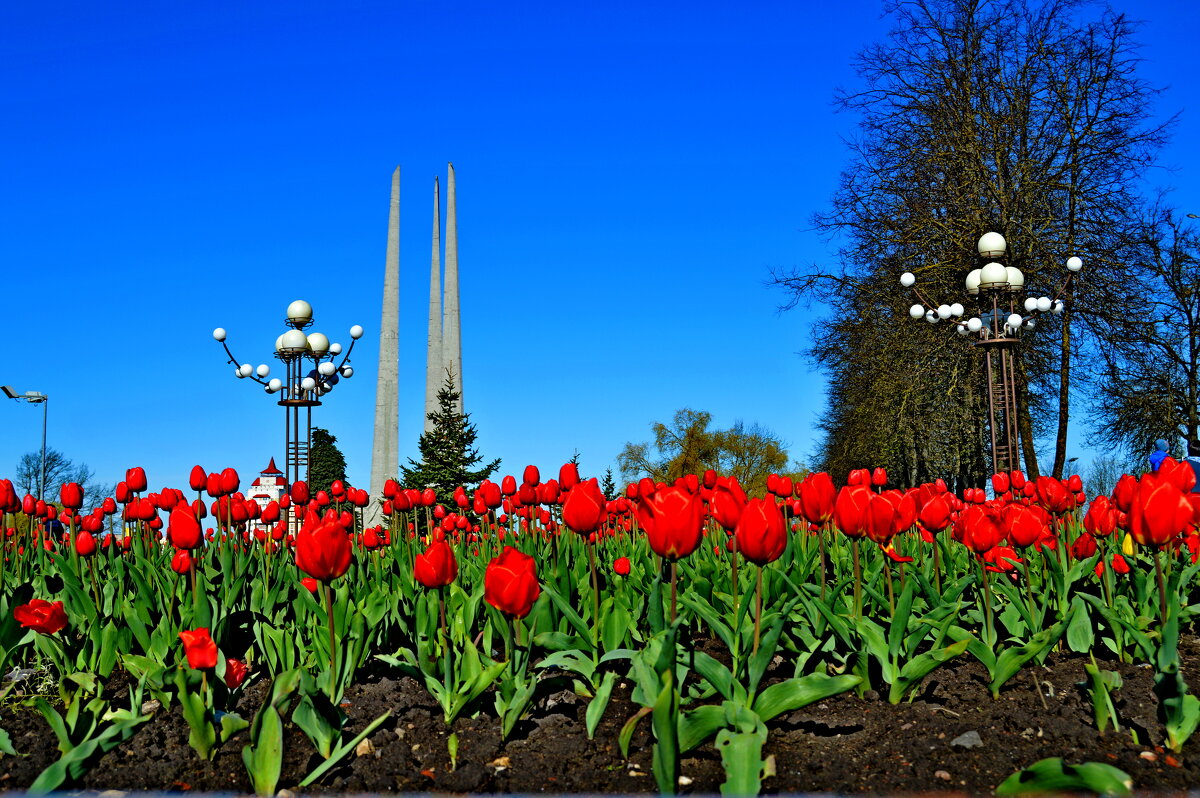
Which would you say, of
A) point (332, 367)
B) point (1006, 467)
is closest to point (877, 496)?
point (1006, 467)

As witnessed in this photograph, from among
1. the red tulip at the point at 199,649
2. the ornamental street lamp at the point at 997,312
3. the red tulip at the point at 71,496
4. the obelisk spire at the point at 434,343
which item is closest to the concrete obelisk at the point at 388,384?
the obelisk spire at the point at 434,343

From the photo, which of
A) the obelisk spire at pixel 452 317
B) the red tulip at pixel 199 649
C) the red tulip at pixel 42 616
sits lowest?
the red tulip at pixel 199 649

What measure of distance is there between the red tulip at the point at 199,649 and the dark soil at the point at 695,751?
315mm

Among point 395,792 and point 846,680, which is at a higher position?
point 846,680

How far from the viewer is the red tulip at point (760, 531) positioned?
2791 millimetres

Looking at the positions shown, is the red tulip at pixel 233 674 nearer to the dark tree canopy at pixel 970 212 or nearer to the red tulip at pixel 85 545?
the red tulip at pixel 85 545

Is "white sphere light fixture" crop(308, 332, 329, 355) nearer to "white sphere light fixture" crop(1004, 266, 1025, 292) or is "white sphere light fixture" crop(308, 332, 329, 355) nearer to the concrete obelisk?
"white sphere light fixture" crop(1004, 266, 1025, 292)

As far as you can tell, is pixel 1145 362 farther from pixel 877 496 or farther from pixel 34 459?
pixel 34 459

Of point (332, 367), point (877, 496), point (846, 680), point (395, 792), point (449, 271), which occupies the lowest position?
point (395, 792)

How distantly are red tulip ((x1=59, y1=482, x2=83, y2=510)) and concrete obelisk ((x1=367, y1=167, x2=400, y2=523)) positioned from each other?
25.6m

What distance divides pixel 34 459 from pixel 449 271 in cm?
2043

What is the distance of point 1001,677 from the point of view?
3.23 metres

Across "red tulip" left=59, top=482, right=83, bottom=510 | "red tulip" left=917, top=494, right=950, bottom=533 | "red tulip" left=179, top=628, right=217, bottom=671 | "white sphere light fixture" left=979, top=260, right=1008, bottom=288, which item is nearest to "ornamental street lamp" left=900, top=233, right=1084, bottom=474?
"white sphere light fixture" left=979, top=260, right=1008, bottom=288

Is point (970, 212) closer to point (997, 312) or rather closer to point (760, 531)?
point (997, 312)
